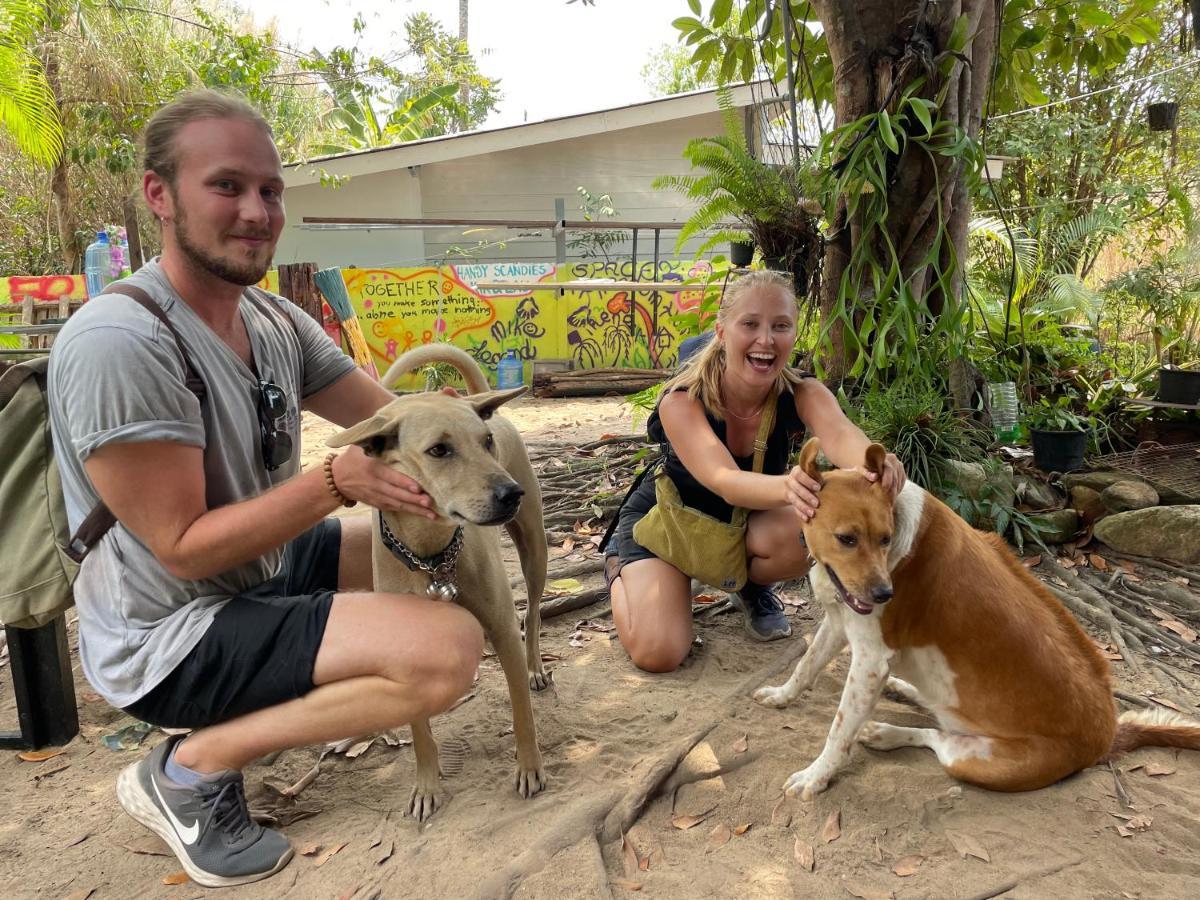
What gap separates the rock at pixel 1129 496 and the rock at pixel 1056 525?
0.21 metres

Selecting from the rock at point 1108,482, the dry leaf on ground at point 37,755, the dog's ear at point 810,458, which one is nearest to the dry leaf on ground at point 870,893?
the dog's ear at point 810,458

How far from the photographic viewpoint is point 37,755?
3240mm

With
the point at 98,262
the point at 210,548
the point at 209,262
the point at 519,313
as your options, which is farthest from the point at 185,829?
the point at 519,313

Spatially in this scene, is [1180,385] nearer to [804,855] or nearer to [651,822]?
[804,855]

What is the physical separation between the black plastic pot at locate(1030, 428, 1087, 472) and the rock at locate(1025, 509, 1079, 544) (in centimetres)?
34

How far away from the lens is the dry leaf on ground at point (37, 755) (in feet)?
10.6

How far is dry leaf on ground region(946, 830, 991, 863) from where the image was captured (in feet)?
7.97

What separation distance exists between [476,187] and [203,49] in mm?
5437

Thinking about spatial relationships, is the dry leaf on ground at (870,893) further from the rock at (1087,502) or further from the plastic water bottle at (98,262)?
the plastic water bottle at (98,262)

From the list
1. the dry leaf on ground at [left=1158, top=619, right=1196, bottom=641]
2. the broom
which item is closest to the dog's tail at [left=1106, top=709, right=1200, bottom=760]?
the dry leaf on ground at [left=1158, top=619, right=1196, bottom=641]

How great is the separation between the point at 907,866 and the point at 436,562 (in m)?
1.78

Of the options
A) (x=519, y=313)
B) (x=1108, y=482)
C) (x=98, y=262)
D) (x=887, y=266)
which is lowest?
(x=1108, y=482)

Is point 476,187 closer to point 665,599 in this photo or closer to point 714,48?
point 714,48

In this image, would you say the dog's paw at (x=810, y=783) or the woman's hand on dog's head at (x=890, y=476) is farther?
the dog's paw at (x=810, y=783)
